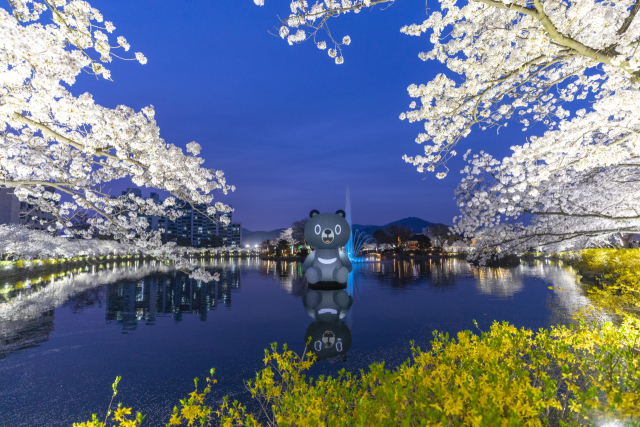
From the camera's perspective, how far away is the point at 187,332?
815cm

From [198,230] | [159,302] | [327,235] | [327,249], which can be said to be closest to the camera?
[159,302]

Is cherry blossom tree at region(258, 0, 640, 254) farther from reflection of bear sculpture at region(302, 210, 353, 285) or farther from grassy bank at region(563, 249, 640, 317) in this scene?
reflection of bear sculpture at region(302, 210, 353, 285)

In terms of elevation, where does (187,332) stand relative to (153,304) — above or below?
below

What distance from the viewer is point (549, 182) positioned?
834cm

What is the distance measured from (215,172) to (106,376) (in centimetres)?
404

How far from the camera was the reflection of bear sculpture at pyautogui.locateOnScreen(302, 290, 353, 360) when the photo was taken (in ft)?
21.7

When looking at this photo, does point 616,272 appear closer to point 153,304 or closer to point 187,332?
point 187,332

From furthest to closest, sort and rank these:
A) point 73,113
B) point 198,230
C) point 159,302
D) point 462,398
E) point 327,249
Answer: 1. point 198,230
2. point 327,249
3. point 159,302
4. point 73,113
5. point 462,398

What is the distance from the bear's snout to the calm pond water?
7.63 feet

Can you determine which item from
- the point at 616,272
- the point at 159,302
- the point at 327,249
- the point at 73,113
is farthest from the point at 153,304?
the point at 616,272

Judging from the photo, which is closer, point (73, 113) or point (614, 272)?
point (73, 113)

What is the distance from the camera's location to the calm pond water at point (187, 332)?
16.0 feet

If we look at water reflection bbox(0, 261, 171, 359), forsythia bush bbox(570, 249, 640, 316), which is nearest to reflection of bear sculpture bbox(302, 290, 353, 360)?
forsythia bush bbox(570, 249, 640, 316)

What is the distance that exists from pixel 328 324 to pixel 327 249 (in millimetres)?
5894
